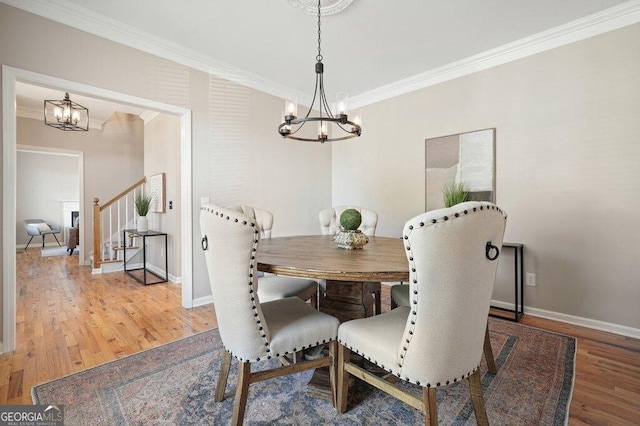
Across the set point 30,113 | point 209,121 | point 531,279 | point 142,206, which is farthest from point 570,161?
point 30,113

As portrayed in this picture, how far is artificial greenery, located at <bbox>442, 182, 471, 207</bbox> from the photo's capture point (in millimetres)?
2709

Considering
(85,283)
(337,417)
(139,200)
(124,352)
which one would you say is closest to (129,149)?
(139,200)

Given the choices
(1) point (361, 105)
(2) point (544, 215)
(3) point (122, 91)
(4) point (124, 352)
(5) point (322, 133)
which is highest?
(1) point (361, 105)

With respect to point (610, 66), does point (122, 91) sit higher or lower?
lower

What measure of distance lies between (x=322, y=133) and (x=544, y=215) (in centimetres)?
215

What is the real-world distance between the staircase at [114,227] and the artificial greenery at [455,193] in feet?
15.1

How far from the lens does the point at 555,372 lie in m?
1.70

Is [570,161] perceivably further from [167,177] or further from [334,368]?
[167,177]

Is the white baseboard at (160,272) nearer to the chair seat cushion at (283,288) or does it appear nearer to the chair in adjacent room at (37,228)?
the chair seat cushion at (283,288)

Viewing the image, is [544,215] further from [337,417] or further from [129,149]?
[129,149]

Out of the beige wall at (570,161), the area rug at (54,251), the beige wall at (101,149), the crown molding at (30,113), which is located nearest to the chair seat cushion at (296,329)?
the beige wall at (570,161)

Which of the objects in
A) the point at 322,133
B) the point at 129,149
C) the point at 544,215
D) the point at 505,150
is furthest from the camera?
the point at 129,149

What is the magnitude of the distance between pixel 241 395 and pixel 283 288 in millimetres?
775

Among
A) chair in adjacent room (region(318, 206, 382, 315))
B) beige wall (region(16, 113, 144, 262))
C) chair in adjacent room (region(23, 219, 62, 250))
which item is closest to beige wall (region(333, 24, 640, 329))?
chair in adjacent room (region(318, 206, 382, 315))
